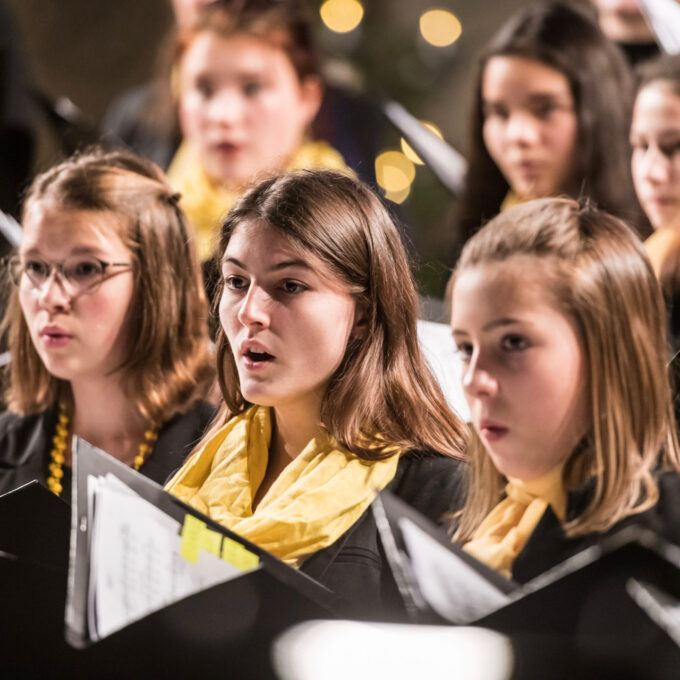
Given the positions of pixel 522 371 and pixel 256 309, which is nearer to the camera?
pixel 522 371

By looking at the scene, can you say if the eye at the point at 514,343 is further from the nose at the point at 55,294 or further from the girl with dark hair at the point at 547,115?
the nose at the point at 55,294

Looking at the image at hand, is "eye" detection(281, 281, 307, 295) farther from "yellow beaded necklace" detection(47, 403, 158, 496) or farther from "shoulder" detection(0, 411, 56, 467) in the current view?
"shoulder" detection(0, 411, 56, 467)

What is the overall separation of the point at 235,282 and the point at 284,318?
75 mm

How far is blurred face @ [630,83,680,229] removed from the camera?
1.10m

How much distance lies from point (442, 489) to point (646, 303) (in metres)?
0.26

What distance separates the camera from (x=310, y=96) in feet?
5.57

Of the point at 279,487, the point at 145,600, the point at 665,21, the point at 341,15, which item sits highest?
the point at 341,15

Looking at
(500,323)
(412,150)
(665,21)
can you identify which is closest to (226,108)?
(412,150)

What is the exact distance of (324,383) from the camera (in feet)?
3.67

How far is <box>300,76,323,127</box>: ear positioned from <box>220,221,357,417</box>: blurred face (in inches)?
22.5

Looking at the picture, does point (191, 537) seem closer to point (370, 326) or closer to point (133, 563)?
point (133, 563)

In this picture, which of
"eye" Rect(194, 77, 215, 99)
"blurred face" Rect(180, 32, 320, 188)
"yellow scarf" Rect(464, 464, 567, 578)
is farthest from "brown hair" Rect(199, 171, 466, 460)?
"eye" Rect(194, 77, 215, 99)

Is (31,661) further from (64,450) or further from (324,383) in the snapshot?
(324,383)

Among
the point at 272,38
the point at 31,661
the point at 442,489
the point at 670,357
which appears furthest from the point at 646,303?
the point at 272,38
